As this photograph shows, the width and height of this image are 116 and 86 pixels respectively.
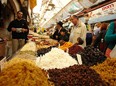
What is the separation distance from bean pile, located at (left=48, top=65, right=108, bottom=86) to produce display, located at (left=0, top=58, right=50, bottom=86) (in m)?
0.20

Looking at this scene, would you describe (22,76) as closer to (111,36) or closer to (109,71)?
(109,71)

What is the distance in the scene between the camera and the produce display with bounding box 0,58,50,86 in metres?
2.26

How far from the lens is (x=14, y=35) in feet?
24.8

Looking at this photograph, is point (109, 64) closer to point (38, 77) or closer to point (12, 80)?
point (38, 77)

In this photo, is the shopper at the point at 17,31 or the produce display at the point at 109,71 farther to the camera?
the shopper at the point at 17,31

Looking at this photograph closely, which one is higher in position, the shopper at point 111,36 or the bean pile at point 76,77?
the shopper at point 111,36

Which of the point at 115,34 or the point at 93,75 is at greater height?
the point at 115,34

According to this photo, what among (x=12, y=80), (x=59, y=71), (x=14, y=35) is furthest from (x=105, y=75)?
(x=14, y=35)

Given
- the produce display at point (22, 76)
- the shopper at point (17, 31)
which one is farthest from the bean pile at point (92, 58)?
the shopper at point (17, 31)

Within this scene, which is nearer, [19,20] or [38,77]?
[38,77]

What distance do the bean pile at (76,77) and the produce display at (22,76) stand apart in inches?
7.8

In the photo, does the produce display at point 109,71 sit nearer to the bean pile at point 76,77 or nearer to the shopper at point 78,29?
the bean pile at point 76,77

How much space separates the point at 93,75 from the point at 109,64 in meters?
0.78

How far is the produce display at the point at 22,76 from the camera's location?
2262 millimetres
